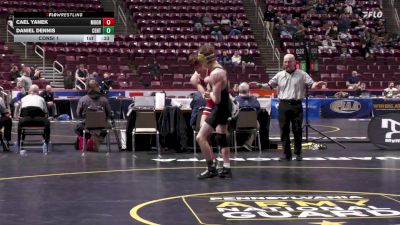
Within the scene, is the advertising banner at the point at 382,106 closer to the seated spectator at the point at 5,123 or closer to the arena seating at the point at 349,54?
the arena seating at the point at 349,54

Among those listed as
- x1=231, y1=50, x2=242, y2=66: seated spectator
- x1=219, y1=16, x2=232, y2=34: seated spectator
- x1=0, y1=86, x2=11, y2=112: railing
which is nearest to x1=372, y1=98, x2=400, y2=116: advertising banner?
x1=231, y1=50, x2=242, y2=66: seated spectator

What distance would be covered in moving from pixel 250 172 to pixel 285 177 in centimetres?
72

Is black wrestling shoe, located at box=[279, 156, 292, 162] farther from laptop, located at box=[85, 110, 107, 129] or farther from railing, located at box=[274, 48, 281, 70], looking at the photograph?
railing, located at box=[274, 48, 281, 70]

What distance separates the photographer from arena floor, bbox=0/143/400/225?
7.20 meters

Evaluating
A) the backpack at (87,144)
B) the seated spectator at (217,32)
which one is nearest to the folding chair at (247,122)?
the backpack at (87,144)

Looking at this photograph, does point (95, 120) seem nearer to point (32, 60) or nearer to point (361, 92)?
point (361, 92)

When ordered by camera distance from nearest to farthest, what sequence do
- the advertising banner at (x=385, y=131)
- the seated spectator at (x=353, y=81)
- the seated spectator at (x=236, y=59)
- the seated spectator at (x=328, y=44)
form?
the advertising banner at (x=385, y=131), the seated spectator at (x=353, y=81), the seated spectator at (x=236, y=59), the seated spectator at (x=328, y=44)

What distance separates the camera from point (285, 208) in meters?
7.63

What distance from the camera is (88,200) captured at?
26.8 ft

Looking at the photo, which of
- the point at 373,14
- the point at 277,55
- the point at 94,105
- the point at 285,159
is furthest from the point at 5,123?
the point at 373,14

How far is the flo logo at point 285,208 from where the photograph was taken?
276 inches
